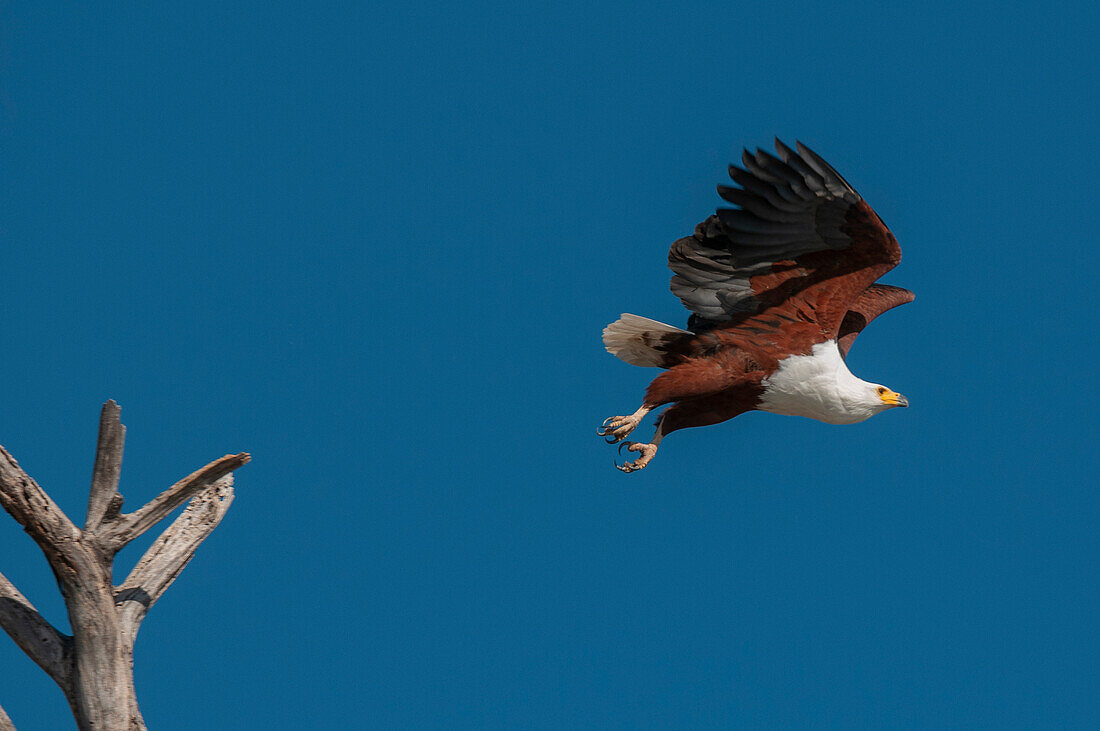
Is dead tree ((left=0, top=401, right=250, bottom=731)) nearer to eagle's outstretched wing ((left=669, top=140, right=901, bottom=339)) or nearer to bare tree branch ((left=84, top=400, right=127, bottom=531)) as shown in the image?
bare tree branch ((left=84, top=400, right=127, bottom=531))

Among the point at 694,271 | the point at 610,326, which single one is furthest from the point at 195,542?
the point at 694,271

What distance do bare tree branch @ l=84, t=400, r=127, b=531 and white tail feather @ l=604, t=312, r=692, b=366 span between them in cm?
306

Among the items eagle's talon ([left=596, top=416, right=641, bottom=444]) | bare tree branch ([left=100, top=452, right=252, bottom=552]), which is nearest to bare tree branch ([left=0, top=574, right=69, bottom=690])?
bare tree branch ([left=100, top=452, right=252, bottom=552])

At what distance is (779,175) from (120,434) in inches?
147

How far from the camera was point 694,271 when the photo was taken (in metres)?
7.49

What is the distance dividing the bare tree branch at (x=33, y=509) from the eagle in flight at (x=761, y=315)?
306 centimetres

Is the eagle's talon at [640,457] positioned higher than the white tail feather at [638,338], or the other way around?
the white tail feather at [638,338]

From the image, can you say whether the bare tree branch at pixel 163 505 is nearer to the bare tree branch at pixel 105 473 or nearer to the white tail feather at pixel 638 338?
the bare tree branch at pixel 105 473

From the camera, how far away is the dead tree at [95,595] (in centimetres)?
596

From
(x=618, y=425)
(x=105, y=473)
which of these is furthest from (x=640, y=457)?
(x=105, y=473)

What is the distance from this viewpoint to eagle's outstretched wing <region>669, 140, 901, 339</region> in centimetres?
689

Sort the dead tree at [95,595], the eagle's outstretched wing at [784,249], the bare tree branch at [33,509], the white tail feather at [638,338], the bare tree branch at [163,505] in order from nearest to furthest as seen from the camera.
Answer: the bare tree branch at [33,509]
the dead tree at [95,595]
the bare tree branch at [163,505]
the eagle's outstretched wing at [784,249]
the white tail feather at [638,338]

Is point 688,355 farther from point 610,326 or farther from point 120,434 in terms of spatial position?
point 120,434

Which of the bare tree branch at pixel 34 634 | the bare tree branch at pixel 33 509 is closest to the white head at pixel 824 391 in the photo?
the bare tree branch at pixel 33 509
